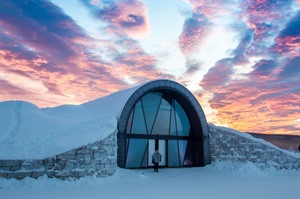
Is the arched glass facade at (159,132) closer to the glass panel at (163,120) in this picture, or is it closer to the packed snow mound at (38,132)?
the glass panel at (163,120)

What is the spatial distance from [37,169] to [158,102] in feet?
31.9

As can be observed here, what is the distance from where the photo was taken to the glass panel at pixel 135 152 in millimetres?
16109

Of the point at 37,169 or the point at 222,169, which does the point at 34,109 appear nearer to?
the point at 37,169

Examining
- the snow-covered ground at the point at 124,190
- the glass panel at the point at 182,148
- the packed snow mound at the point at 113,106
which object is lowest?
the snow-covered ground at the point at 124,190

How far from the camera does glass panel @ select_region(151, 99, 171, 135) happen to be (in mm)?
17719

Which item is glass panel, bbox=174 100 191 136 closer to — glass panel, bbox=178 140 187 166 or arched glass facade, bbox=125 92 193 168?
arched glass facade, bbox=125 92 193 168

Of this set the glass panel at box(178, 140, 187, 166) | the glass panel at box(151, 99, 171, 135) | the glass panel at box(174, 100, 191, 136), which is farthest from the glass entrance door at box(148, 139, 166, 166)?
the glass panel at box(174, 100, 191, 136)

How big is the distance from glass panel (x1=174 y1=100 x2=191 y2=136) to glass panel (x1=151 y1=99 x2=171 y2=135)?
779 millimetres

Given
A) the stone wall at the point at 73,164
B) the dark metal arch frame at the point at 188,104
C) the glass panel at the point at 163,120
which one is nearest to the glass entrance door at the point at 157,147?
the glass panel at the point at 163,120

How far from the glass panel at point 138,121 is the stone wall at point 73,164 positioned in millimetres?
3607

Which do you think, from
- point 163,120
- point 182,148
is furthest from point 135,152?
point 182,148

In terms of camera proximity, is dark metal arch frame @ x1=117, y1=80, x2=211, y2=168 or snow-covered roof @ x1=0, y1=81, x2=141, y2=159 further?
dark metal arch frame @ x1=117, y1=80, x2=211, y2=168

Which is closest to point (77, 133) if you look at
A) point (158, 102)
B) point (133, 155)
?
→ point (133, 155)

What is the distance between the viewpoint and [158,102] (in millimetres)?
18328
